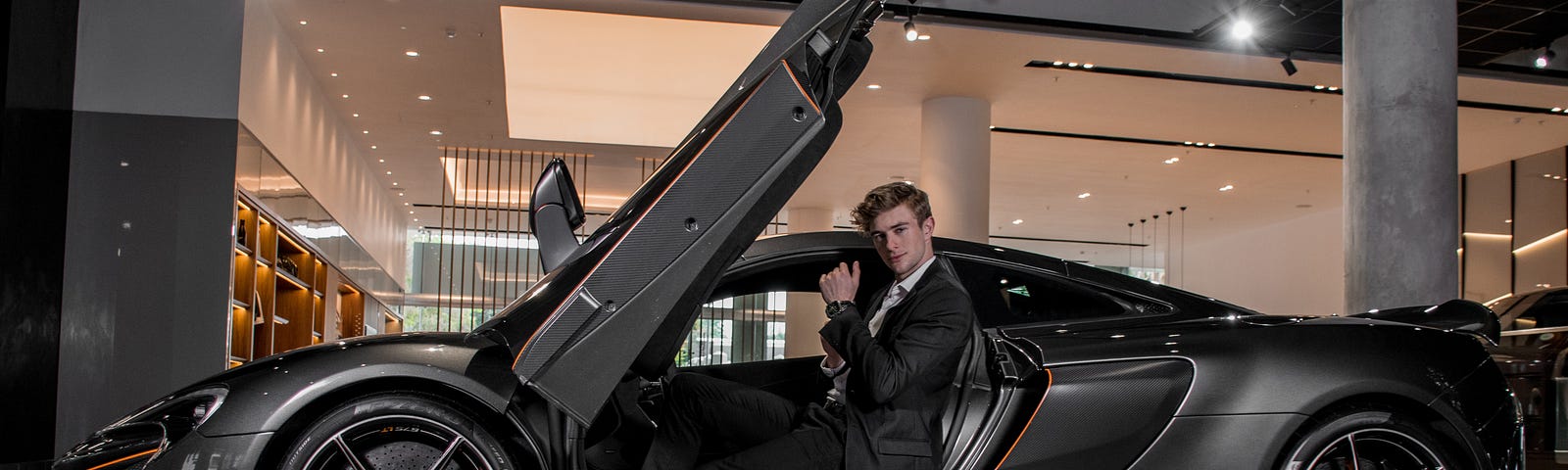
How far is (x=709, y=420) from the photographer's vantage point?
2988mm

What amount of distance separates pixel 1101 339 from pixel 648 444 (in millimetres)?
1243

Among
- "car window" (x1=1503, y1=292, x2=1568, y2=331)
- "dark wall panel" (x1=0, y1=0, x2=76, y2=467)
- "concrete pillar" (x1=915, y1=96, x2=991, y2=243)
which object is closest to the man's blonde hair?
"car window" (x1=1503, y1=292, x2=1568, y2=331)

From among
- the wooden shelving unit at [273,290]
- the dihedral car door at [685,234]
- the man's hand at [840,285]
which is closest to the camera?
the dihedral car door at [685,234]

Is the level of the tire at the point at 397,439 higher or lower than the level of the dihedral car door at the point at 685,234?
lower

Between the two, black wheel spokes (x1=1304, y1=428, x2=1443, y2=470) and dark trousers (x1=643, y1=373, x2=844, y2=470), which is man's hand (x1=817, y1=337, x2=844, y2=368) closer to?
dark trousers (x1=643, y1=373, x2=844, y2=470)

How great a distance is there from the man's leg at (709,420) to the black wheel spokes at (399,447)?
494 millimetres

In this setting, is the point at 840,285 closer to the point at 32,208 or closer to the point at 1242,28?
the point at 32,208

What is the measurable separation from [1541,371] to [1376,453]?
8.93ft

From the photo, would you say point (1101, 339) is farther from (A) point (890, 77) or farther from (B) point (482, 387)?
(A) point (890, 77)

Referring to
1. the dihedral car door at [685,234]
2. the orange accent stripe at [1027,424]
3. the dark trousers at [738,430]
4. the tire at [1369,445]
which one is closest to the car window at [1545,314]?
the tire at [1369,445]

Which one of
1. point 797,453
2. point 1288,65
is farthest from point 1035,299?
point 1288,65

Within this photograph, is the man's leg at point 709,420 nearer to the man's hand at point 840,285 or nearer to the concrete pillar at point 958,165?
the man's hand at point 840,285

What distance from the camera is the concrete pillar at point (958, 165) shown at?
11.1 metres

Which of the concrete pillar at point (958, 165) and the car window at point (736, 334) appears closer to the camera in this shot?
the car window at point (736, 334)
